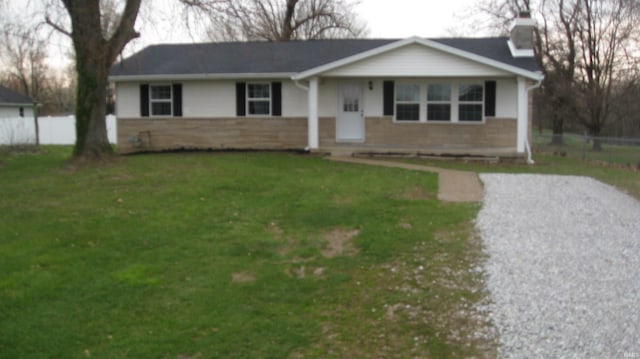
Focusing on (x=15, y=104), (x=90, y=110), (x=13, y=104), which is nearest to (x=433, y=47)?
(x=90, y=110)

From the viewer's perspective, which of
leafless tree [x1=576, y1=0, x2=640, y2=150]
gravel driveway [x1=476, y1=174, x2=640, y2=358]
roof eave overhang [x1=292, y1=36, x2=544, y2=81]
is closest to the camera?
gravel driveway [x1=476, y1=174, x2=640, y2=358]

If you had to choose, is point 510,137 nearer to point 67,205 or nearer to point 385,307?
point 67,205

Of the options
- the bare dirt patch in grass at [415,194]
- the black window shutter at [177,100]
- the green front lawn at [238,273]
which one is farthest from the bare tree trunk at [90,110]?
the bare dirt patch in grass at [415,194]

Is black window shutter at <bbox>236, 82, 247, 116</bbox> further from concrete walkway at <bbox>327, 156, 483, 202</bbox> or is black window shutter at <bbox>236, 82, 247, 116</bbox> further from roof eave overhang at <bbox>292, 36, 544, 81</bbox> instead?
concrete walkway at <bbox>327, 156, 483, 202</bbox>

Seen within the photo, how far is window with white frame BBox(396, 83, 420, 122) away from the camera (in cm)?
2067

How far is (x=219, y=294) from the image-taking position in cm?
647

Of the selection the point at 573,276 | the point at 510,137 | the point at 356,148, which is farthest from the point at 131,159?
the point at 573,276

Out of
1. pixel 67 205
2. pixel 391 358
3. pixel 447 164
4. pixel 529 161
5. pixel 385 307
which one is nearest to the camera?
pixel 391 358

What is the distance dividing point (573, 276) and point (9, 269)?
614cm

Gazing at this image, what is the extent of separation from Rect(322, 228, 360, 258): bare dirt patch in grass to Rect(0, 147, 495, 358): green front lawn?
4 cm

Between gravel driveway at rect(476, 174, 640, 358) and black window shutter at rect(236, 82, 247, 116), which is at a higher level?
black window shutter at rect(236, 82, 247, 116)

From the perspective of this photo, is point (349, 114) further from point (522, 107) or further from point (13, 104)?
point (13, 104)

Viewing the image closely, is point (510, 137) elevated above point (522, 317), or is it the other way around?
point (510, 137)

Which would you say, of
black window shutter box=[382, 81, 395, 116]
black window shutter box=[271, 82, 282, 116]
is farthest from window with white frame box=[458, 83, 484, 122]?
black window shutter box=[271, 82, 282, 116]
